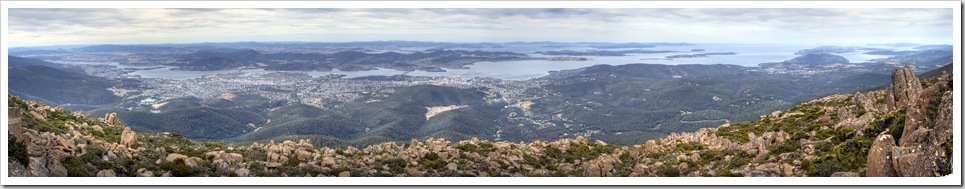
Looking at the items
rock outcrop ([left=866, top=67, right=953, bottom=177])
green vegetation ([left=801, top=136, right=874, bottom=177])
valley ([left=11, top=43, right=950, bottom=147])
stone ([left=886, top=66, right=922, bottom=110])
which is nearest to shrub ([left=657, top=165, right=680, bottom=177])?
green vegetation ([left=801, top=136, right=874, bottom=177])

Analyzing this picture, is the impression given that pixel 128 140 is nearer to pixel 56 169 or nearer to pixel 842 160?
pixel 56 169

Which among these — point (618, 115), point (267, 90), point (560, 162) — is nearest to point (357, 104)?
point (267, 90)

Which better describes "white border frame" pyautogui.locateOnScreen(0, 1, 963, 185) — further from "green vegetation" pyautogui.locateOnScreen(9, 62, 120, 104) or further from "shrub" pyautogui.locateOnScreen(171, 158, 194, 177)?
"green vegetation" pyautogui.locateOnScreen(9, 62, 120, 104)

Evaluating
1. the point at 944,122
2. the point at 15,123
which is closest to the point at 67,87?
the point at 15,123

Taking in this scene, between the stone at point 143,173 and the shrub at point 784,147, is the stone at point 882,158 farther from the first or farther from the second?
the stone at point 143,173

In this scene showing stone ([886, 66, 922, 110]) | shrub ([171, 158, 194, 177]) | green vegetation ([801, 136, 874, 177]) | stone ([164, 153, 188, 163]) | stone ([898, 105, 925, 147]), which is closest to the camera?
stone ([898, 105, 925, 147])

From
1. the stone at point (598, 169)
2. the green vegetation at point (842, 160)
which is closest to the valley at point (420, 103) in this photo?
the stone at point (598, 169)

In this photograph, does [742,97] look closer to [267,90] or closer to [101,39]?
[267,90]
